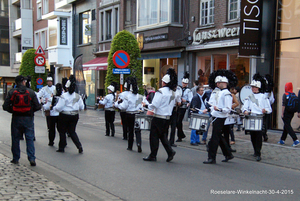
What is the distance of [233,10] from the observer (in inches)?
627

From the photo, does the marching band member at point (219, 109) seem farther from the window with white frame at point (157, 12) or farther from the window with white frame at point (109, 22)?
the window with white frame at point (109, 22)

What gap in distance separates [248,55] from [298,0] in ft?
9.04

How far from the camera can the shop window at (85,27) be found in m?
28.7

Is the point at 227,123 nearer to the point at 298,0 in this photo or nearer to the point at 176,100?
the point at 176,100

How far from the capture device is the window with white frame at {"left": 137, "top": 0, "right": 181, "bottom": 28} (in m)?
18.8

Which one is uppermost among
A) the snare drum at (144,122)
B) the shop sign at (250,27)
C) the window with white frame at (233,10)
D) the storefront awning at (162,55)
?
the window with white frame at (233,10)

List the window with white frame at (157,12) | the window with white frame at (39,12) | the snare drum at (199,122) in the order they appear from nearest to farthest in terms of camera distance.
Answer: the snare drum at (199,122), the window with white frame at (157,12), the window with white frame at (39,12)

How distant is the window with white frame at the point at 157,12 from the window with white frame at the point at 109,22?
4.68 meters

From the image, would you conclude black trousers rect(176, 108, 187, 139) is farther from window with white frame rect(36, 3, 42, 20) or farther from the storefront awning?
window with white frame rect(36, 3, 42, 20)

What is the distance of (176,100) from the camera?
26.8ft

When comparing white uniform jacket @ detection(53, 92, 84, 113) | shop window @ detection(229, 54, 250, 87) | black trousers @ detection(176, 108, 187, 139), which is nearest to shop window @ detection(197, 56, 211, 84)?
shop window @ detection(229, 54, 250, 87)

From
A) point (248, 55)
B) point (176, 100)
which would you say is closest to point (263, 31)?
point (248, 55)

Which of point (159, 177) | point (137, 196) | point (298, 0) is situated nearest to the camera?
point (137, 196)

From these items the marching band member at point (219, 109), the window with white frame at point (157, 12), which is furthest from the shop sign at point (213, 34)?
the marching band member at point (219, 109)
